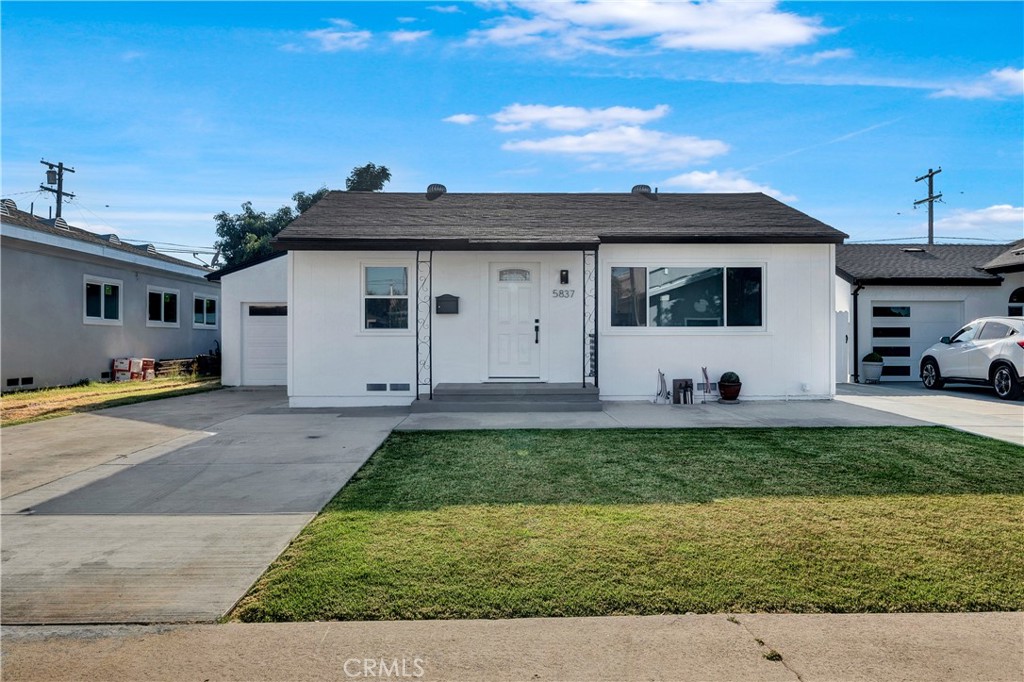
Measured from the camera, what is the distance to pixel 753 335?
11016 millimetres

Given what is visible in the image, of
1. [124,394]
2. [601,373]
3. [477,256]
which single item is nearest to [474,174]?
[477,256]

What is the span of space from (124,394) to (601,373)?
425 inches

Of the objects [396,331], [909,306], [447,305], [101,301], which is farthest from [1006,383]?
[101,301]

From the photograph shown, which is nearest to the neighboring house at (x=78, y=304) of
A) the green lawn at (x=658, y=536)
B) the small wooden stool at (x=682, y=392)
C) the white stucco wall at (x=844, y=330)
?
the green lawn at (x=658, y=536)

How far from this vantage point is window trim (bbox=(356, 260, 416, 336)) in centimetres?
1079

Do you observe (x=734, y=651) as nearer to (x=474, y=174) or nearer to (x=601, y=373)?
(x=601, y=373)

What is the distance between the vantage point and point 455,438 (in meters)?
7.50

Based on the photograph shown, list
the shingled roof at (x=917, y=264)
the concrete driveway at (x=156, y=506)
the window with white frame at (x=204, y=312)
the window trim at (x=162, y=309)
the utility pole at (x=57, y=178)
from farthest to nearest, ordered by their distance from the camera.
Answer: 1. the utility pole at (x=57, y=178)
2. the window with white frame at (x=204, y=312)
3. the window trim at (x=162, y=309)
4. the shingled roof at (x=917, y=264)
5. the concrete driveway at (x=156, y=506)

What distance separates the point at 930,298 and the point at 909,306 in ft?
1.89

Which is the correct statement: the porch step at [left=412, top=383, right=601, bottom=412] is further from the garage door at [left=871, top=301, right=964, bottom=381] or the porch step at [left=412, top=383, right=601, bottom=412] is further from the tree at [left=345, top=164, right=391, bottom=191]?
the tree at [left=345, top=164, right=391, bottom=191]

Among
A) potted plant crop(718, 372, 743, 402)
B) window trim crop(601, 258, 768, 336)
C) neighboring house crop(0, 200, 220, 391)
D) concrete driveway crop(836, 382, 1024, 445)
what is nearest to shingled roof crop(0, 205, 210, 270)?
neighboring house crop(0, 200, 220, 391)

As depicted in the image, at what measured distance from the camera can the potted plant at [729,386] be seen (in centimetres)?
1063

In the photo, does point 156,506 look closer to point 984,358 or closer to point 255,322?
point 255,322

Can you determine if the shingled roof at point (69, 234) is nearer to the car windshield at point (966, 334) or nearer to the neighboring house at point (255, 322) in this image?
the neighboring house at point (255, 322)
